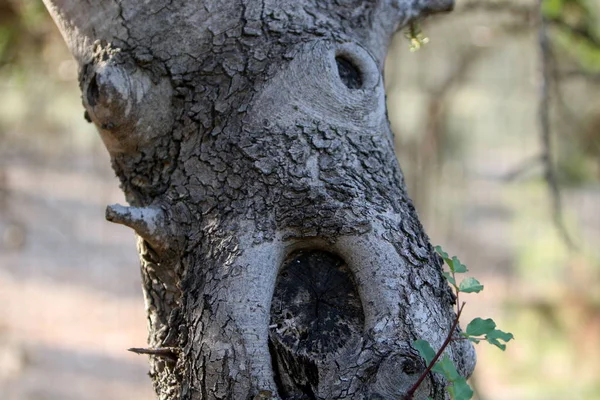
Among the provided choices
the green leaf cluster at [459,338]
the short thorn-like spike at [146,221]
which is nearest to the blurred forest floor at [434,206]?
the short thorn-like spike at [146,221]

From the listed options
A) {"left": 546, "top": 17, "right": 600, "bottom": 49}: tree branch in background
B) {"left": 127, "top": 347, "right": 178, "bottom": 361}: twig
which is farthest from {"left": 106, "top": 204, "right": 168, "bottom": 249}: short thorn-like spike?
{"left": 546, "top": 17, "right": 600, "bottom": 49}: tree branch in background

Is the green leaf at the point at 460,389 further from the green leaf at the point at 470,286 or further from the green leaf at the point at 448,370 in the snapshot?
the green leaf at the point at 470,286

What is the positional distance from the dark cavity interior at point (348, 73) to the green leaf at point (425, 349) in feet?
1.53

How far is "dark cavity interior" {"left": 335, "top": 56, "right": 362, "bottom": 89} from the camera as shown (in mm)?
1203

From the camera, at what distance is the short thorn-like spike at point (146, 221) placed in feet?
3.51

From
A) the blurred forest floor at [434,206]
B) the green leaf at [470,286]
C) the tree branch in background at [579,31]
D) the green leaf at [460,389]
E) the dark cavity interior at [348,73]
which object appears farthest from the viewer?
the blurred forest floor at [434,206]

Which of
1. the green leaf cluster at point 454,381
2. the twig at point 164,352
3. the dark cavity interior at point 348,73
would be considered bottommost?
the twig at point 164,352

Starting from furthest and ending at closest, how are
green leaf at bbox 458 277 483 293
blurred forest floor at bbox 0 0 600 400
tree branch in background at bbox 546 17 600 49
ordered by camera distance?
blurred forest floor at bbox 0 0 600 400 < tree branch in background at bbox 546 17 600 49 < green leaf at bbox 458 277 483 293

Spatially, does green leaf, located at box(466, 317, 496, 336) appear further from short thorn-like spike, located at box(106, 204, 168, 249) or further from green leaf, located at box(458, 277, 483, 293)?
short thorn-like spike, located at box(106, 204, 168, 249)

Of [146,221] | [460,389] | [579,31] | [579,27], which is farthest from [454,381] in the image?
[579,27]

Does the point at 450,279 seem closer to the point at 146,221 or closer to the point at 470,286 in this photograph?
the point at 470,286

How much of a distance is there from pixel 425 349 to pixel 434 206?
8115 millimetres

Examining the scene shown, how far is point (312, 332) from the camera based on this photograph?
41.0 inches

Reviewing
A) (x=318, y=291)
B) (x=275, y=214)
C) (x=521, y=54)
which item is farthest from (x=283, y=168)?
(x=521, y=54)
